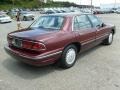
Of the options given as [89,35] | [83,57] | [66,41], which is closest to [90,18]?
[89,35]

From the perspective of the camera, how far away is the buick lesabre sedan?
4562mm

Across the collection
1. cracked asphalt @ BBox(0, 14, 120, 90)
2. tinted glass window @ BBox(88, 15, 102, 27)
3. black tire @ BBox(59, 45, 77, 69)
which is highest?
tinted glass window @ BBox(88, 15, 102, 27)

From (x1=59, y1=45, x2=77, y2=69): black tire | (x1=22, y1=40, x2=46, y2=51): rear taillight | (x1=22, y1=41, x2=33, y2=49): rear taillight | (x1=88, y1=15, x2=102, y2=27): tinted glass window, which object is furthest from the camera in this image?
(x1=88, y1=15, x2=102, y2=27): tinted glass window

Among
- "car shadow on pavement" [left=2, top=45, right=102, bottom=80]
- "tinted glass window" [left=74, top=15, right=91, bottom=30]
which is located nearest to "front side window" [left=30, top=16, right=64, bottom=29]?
"tinted glass window" [left=74, top=15, right=91, bottom=30]

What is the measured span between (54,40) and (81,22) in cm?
145

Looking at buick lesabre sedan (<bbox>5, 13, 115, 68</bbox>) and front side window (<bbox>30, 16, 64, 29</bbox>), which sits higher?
front side window (<bbox>30, 16, 64, 29</bbox>)

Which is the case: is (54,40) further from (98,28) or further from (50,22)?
(98,28)

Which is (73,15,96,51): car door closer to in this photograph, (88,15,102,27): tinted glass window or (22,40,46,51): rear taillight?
(88,15,102,27): tinted glass window

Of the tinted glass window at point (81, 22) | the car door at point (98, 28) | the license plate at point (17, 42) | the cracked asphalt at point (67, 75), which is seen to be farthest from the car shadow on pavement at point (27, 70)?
the car door at point (98, 28)

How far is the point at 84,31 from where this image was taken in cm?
573

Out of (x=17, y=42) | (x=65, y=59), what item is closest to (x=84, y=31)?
(x=65, y=59)

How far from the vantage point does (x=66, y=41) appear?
16.4 feet

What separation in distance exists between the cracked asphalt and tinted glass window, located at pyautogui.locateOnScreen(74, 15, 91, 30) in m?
1.10

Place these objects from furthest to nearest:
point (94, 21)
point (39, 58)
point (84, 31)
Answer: point (94, 21), point (84, 31), point (39, 58)
